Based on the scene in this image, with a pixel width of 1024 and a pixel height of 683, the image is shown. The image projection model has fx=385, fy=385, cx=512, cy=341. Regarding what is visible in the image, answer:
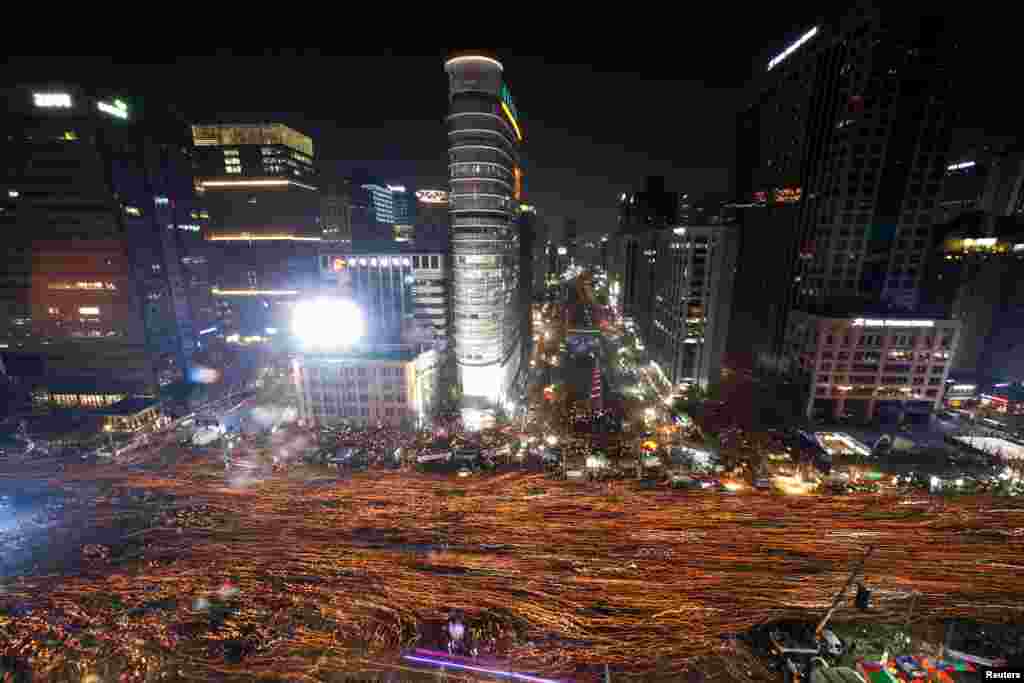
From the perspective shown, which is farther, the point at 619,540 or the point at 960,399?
the point at 960,399

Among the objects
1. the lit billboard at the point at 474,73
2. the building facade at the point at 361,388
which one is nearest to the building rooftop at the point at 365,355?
the building facade at the point at 361,388

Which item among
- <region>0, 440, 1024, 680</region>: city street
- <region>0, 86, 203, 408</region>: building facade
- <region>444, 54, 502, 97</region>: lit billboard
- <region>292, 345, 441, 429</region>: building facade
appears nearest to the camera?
<region>0, 440, 1024, 680</region>: city street

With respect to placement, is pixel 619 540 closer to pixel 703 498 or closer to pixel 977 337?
pixel 703 498

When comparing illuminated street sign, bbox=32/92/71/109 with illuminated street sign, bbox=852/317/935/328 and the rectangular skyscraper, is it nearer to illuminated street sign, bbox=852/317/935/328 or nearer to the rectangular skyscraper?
the rectangular skyscraper

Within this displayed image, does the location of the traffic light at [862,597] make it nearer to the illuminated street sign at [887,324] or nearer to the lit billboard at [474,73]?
the illuminated street sign at [887,324]

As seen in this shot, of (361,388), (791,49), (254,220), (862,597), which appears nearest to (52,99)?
(254,220)

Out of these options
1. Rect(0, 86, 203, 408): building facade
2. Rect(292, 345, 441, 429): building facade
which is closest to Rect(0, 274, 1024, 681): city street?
Rect(292, 345, 441, 429): building facade

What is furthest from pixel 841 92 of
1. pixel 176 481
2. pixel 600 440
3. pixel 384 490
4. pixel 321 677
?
pixel 176 481
